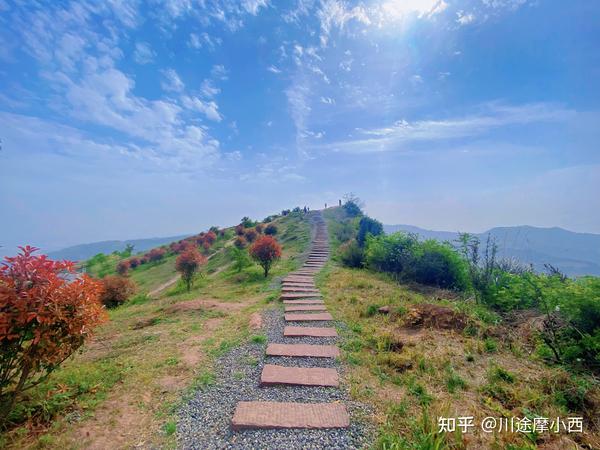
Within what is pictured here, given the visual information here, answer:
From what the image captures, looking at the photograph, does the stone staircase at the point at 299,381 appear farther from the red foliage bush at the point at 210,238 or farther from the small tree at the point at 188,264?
the red foliage bush at the point at 210,238

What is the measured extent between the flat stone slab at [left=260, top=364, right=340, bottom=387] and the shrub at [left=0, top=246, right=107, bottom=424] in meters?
1.97

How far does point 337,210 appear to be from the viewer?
38969 mm

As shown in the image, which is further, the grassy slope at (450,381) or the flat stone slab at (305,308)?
the flat stone slab at (305,308)

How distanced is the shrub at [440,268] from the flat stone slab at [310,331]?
5235 millimetres

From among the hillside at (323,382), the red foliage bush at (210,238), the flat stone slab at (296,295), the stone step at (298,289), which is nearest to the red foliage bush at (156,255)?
the red foliage bush at (210,238)

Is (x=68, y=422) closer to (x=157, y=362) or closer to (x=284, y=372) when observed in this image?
(x=157, y=362)

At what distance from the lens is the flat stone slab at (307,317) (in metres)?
5.41

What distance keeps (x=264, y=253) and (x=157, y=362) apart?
7.10m

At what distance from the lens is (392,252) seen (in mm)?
10211

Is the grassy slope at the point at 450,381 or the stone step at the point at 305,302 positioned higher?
the stone step at the point at 305,302

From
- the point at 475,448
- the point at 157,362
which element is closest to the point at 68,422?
the point at 157,362

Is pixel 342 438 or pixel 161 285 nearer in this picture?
pixel 342 438

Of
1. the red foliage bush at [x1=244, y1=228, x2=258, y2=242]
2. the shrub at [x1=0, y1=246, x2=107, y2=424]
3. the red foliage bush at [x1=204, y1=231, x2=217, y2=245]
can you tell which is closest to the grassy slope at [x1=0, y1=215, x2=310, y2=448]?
the shrub at [x1=0, y1=246, x2=107, y2=424]

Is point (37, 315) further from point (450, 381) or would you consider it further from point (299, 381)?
point (450, 381)
